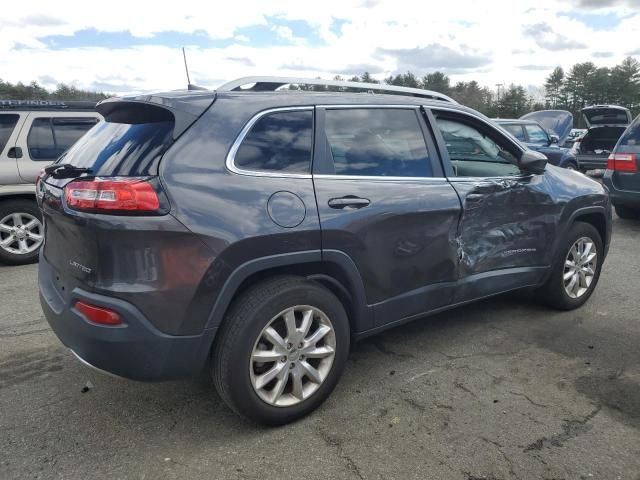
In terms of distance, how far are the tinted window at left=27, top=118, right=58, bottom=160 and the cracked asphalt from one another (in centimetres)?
295

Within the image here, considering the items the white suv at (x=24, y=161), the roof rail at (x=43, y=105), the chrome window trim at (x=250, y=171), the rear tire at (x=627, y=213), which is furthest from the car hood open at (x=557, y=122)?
the chrome window trim at (x=250, y=171)

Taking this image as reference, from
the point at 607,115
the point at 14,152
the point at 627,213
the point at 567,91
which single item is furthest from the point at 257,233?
the point at 567,91

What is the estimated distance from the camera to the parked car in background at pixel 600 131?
13.3 metres

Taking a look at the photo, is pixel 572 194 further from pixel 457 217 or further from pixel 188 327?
pixel 188 327

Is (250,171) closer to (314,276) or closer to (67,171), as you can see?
(314,276)

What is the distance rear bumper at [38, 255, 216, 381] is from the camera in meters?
2.46

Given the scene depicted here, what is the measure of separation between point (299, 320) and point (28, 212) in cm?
487

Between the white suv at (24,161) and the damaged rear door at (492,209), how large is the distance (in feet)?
16.0

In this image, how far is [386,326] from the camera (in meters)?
3.35

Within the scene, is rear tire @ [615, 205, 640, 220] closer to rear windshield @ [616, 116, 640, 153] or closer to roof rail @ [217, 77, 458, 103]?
rear windshield @ [616, 116, 640, 153]

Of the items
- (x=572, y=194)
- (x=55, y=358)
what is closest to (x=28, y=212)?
(x=55, y=358)

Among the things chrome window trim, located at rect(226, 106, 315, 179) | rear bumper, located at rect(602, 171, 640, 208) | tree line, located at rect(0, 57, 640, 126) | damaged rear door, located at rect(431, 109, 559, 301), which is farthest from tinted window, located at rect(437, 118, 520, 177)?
tree line, located at rect(0, 57, 640, 126)

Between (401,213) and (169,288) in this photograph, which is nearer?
(169,288)

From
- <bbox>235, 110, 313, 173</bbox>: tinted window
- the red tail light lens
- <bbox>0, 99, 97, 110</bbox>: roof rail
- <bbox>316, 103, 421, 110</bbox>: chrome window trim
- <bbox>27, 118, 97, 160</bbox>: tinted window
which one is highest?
<bbox>316, 103, 421, 110</bbox>: chrome window trim
